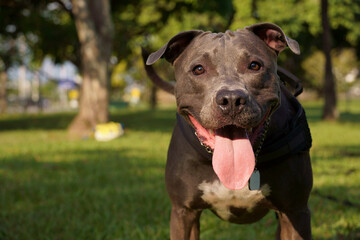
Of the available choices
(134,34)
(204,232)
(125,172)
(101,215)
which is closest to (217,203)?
(204,232)

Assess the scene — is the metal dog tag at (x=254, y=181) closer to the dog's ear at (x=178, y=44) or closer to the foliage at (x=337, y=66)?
the dog's ear at (x=178, y=44)

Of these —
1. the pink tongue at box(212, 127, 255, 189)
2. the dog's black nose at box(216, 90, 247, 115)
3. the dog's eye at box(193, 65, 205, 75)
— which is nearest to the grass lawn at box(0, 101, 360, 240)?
the pink tongue at box(212, 127, 255, 189)

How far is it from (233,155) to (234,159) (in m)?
0.02

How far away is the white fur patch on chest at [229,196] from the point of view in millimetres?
Answer: 2963

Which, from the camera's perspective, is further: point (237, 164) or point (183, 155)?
point (183, 155)

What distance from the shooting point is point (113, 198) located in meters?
5.67

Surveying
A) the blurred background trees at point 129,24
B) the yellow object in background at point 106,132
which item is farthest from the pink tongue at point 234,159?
the yellow object in background at point 106,132

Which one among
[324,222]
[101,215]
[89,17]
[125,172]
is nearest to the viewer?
[324,222]

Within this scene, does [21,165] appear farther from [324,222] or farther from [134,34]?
[134,34]

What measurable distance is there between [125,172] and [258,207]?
442 cm

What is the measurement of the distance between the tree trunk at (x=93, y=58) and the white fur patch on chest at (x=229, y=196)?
10.7 m

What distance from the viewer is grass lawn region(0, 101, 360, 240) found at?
14.5 ft

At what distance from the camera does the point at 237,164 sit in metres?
2.61

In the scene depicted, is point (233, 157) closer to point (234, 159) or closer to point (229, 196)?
point (234, 159)
